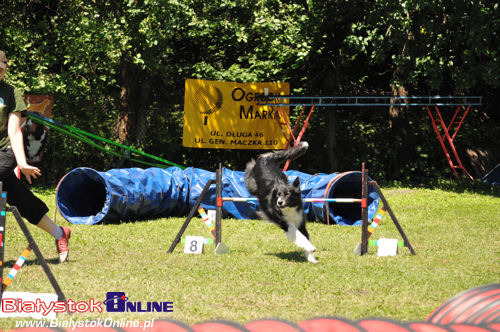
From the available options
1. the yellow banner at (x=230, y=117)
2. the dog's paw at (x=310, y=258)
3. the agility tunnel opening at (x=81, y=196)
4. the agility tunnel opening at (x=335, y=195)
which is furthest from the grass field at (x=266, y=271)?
the yellow banner at (x=230, y=117)

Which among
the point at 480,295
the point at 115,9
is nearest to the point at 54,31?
the point at 115,9

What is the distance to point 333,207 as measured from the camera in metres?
9.73

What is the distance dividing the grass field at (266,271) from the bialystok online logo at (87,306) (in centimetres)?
10

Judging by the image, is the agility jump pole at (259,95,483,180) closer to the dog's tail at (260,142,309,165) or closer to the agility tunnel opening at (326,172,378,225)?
the agility tunnel opening at (326,172,378,225)

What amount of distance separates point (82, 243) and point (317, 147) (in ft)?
32.4

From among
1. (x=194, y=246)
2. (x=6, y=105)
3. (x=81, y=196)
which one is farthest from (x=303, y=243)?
(x=81, y=196)

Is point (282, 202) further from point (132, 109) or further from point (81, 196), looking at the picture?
point (132, 109)

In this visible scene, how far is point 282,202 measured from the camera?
6039 mm

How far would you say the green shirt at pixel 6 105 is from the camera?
180 inches

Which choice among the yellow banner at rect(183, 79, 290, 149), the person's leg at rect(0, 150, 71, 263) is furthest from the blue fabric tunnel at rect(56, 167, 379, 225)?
the yellow banner at rect(183, 79, 290, 149)

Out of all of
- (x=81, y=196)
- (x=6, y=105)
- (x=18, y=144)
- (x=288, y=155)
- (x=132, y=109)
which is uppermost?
(x=132, y=109)

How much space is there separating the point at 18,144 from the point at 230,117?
10.2m

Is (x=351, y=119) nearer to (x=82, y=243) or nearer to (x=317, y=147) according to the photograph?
(x=317, y=147)

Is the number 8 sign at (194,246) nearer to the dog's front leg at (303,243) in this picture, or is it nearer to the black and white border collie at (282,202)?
the black and white border collie at (282,202)
